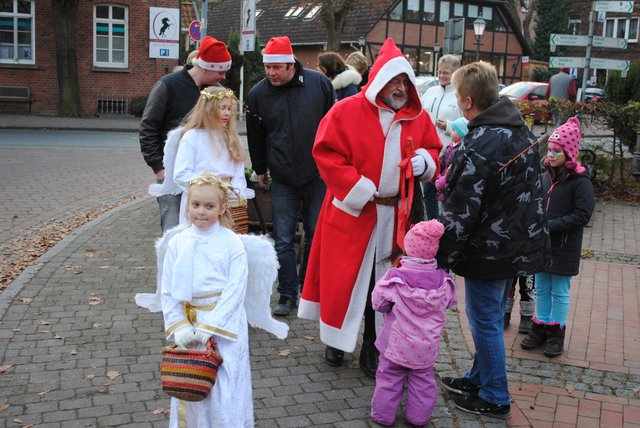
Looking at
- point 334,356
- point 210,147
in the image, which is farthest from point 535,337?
point 210,147

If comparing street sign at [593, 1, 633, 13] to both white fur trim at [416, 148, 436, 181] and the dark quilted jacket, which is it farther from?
the dark quilted jacket

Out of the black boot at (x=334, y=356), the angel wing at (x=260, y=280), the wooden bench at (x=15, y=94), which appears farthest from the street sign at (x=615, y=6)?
the wooden bench at (x=15, y=94)

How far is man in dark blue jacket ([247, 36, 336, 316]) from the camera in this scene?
5.96 meters

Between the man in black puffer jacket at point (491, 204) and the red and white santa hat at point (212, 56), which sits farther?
the red and white santa hat at point (212, 56)

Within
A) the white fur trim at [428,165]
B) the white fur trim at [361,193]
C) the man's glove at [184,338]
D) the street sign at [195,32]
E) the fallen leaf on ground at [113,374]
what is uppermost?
the street sign at [195,32]

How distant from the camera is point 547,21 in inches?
2111

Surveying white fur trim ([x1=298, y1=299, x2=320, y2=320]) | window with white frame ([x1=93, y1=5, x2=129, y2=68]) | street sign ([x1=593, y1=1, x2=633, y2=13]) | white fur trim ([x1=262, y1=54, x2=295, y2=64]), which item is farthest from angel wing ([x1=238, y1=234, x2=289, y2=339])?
window with white frame ([x1=93, y1=5, x2=129, y2=68])

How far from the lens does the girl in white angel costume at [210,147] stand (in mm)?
5219

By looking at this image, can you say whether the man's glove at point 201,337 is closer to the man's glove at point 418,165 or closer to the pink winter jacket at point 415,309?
the pink winter jacket at point 415,309

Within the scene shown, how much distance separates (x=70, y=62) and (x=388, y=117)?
948 inches

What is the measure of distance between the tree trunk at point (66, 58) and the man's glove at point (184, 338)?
82.0ft

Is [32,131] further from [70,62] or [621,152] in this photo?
[621,152]

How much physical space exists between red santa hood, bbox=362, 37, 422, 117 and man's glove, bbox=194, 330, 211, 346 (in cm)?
195

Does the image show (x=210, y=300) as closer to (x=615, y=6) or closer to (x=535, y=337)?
(x=535, y=337)
